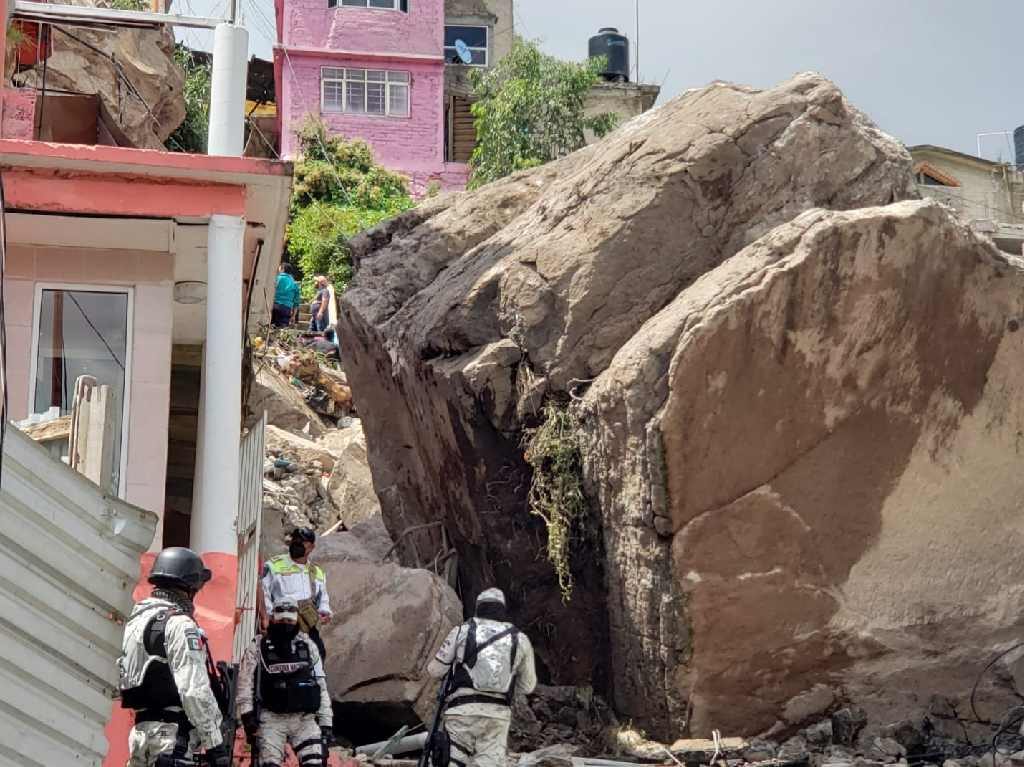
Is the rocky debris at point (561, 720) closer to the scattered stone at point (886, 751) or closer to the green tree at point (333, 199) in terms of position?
the scattered stone at point (886, 751)

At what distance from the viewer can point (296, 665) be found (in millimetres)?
9266

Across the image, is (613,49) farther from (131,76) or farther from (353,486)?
(353,486)

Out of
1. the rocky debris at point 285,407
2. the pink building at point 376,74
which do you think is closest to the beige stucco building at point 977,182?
the pink building at point 376,74

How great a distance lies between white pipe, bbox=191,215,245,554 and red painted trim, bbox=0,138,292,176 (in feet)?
1.17

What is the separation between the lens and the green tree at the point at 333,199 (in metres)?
29.1

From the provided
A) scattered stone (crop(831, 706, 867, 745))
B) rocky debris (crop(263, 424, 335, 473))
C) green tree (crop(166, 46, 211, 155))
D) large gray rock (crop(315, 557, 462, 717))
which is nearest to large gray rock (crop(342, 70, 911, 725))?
large gray rock (crop(315, 557, 462, 717))

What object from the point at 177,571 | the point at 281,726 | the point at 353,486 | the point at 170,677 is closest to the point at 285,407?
the point at 353,486

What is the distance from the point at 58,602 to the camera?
5.86 m

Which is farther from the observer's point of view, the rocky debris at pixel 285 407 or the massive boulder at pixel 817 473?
the rocky debris at pixel 285 407

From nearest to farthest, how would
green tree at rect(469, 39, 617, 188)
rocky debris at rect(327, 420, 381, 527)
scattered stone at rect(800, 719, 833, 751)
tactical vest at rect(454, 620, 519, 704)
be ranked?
tactical vest at rect(454, 620, 519, 704) → scattered stone at rect(800, 719, 833, 751) → rocky debris at rect(327, 420, 381, 527) → green tree at rect(469, 39, 617, 188)

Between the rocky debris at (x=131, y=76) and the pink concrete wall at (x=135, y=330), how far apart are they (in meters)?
11.0

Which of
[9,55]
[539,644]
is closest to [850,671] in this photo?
[539,644]

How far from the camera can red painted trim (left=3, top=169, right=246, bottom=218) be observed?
33.7 ft

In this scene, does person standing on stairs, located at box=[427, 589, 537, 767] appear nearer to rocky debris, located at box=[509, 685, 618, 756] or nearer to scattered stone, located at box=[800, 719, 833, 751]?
rocky debris, located at box=[509, 685, 618, 756]
